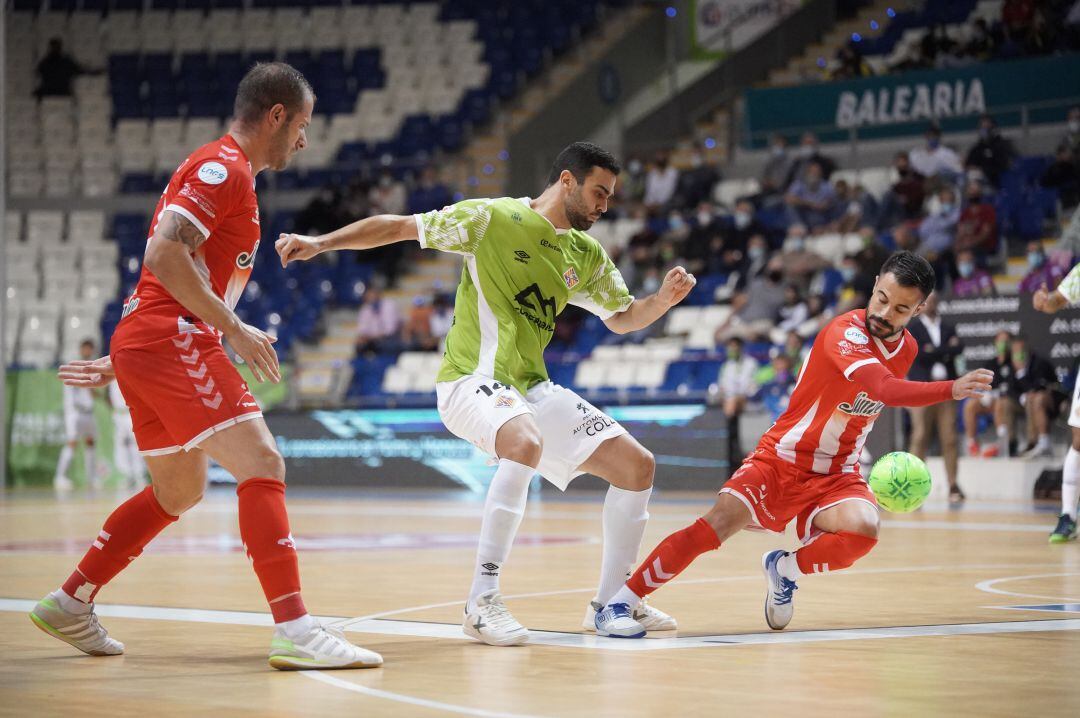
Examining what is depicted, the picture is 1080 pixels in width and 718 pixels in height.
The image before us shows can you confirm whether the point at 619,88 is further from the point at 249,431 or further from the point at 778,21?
the point at 249,431

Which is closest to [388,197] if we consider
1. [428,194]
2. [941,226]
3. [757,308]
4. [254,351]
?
[428,194]

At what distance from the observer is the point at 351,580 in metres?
8.57

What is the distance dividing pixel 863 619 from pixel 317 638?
8.32 ft

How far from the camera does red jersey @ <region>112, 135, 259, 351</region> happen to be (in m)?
5.22

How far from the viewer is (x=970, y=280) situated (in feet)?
59.8

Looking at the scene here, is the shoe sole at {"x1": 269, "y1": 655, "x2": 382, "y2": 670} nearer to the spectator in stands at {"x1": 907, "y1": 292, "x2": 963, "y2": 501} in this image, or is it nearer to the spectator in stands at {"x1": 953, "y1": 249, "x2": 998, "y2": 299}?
the spectator in stands at {"x1": 907, "y1": 292, "x2": 963, "y2": 501}

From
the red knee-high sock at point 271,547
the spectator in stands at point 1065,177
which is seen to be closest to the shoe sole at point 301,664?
the red knee-high sock at point 271,547

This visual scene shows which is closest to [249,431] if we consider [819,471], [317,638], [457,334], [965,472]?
[317,638]

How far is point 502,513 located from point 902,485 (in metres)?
1.99

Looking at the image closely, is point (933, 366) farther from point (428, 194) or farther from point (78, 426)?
point (78, 426)

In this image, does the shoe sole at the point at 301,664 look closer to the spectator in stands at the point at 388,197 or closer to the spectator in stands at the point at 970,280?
the spectator in stands at the point at 970,280

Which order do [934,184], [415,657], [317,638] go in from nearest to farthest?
[317,638]
[415,657]
[934,184]

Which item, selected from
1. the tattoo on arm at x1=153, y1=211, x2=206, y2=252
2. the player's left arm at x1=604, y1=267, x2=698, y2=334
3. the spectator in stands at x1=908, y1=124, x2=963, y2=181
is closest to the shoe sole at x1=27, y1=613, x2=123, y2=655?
the tattoo on arm at x1=153, y1=211, x2=206, y2=252

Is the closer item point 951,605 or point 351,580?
point 951,605
